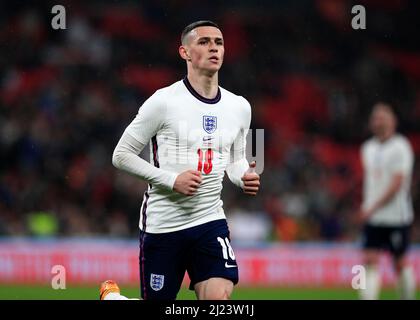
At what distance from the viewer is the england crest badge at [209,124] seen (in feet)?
21.0

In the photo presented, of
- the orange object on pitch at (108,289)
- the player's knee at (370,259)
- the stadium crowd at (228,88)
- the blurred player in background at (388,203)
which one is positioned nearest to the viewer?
the orange object on pitch at (108,289)

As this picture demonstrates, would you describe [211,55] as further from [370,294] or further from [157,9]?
[157,9]

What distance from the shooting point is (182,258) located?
6387 millimetres

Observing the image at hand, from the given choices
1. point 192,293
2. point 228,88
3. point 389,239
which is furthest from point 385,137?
point 228,88

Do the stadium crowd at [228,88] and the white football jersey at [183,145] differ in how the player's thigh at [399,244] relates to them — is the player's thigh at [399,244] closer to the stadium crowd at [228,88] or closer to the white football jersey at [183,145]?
the white football jersey at [183,145]

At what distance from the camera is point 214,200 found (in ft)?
21.3

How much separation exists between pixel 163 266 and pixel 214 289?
1.39ft

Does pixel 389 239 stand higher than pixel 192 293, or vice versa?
pixel 389 239

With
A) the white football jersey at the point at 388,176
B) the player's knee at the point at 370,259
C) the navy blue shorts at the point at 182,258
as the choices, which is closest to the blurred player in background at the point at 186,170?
the navy blue shorts at the point at 182,258


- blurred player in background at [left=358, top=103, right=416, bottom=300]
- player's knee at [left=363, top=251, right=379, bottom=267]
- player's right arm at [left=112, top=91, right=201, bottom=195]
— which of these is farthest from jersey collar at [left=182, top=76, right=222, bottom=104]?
player's knee at [left=363, top=251, right=379, bottom=267]

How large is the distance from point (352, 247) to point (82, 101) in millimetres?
6249

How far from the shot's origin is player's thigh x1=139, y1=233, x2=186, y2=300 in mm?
6340

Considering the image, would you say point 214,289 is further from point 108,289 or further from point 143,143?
point 143,143

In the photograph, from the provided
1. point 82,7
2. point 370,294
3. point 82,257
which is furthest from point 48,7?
point 370,294
